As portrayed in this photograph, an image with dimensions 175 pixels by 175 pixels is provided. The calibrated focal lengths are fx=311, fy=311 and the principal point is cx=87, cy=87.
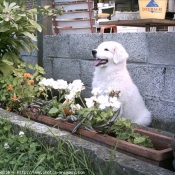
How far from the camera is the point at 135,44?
372cm

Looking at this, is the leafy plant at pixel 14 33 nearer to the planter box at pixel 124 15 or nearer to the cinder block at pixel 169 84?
the planter box at pixel 124 15

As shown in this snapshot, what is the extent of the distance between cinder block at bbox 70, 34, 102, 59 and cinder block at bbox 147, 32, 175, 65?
834 millimetres

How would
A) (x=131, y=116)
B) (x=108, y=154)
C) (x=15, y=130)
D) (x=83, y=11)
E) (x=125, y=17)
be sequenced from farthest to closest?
(x=83, y=11) → (x=125, y=17) → (x=131, y=116) → (x=15, y=130) → (x=108, y=154)

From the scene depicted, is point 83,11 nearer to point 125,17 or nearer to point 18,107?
point 125,17

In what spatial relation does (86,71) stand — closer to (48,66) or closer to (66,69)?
(66,69)

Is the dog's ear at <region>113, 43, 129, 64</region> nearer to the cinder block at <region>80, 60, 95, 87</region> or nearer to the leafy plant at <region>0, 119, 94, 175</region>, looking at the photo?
the cinder block at <region>80, 60, 95, 87</region>

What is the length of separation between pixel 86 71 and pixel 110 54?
1.15 m

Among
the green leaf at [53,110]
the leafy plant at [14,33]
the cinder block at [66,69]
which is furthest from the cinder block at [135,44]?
the green leaf at [53,110]

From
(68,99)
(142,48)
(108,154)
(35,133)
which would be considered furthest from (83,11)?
(108,154)

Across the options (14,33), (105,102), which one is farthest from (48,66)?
(105,102)

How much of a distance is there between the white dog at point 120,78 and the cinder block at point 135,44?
41cm

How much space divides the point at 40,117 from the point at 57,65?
1889mm

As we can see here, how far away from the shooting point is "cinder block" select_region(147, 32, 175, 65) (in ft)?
11.0

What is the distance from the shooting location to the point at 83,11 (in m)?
5.65
